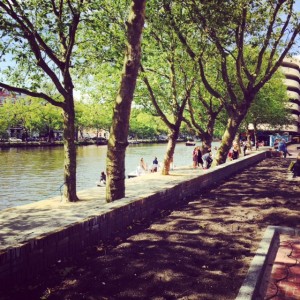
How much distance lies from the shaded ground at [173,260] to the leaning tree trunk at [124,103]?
165 cm

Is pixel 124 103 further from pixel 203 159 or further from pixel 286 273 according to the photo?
pixel 203 159

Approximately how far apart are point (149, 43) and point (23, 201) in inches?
436

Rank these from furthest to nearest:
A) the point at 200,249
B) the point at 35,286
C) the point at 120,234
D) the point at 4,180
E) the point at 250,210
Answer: the point at 4,180
the point at 250,210
the point at 120,234
the point at 200,249
the point at 35,286

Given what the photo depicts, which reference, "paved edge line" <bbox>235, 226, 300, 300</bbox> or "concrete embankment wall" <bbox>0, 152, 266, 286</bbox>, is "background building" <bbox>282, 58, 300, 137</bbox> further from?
"paved edge line" <bbox>235, 226, 300, 300</bbox>

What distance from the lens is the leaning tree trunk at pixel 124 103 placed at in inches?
343

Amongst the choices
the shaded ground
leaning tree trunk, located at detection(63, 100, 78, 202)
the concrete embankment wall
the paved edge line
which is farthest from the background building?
the paved edge line

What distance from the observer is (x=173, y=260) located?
5559 mm

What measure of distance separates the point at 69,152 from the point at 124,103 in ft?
16.9

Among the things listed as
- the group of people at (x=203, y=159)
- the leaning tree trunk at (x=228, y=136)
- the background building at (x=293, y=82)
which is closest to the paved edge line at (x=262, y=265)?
the leaning tree trunk at (x=228, y=136)

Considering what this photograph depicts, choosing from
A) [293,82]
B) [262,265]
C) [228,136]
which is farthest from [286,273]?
[293,82]

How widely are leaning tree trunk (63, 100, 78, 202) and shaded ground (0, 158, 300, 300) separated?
220 inches

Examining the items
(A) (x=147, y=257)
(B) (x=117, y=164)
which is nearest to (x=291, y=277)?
(A) (x=147, y=257)

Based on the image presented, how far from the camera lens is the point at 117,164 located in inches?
366

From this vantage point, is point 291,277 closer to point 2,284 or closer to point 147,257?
point 147,257
